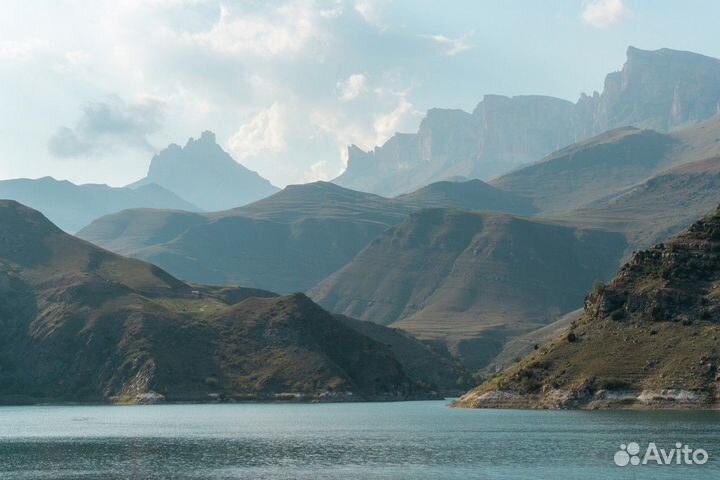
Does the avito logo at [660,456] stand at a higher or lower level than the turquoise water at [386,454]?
higher

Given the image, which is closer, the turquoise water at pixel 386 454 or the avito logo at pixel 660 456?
the turquoise water at pixel 386 454

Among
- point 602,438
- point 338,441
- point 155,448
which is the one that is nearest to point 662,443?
point 602,438

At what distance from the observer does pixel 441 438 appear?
18725 centimetres

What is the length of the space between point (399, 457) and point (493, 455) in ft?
44.3

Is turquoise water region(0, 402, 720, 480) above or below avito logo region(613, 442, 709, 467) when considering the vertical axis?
below

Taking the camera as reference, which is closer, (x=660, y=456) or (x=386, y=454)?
(x=660, y=456)

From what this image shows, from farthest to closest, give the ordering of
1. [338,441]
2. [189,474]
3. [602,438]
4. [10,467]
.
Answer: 1. [338,441]
2. [602,438]
3. [10,467]
4. [189,474]

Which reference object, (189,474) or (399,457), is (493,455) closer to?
(399,457)

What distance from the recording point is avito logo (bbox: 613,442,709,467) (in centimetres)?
13312

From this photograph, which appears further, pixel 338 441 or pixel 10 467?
pixel 338 441

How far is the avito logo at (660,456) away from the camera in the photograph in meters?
133

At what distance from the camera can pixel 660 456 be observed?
454 feet

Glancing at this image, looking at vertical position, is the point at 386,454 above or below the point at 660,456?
below

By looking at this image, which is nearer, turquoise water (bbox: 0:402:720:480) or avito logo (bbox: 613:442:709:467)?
turquoise water (bbox: 0:402:720:480)
